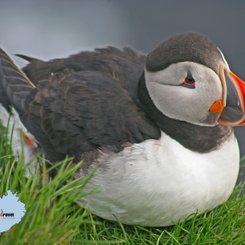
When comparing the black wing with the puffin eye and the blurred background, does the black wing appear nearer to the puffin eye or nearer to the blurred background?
the puffin eye

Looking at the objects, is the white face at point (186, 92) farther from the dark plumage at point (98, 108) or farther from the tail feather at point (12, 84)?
the tail feather at point (12, 84)

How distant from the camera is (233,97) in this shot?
2.87 m

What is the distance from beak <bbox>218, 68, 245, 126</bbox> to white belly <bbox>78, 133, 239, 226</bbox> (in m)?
0.20

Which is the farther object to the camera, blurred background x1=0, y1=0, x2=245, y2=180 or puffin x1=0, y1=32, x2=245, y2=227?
blurred background x1=0, y1=0, x2=245, y2=180

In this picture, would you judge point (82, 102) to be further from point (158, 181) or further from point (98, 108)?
point (158, 181)

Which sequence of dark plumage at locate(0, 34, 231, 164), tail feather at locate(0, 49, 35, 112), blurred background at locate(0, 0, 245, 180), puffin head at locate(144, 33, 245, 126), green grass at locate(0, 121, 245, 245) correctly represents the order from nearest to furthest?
green grass at locate(0, 121, 245, 245)
puffin head at locate(144, 33, 245, 126)
dark plumage at locate(0, 34, 231, 164)
tail feather at locate(0, 49, 35, 112)
blurred background at locate(0, 0, 245, 180)

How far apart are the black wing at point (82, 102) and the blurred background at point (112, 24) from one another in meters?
2.38

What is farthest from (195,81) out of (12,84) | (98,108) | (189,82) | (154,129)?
(12,84)

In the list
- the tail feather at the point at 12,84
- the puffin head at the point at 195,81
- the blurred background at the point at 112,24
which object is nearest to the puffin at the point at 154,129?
the puffin head at the point at 195,81

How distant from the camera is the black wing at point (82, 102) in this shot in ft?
9.75

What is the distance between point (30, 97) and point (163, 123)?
69 cm

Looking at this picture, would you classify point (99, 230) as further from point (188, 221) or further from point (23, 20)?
point (23, 20)

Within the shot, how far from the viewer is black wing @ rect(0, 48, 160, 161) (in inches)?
117

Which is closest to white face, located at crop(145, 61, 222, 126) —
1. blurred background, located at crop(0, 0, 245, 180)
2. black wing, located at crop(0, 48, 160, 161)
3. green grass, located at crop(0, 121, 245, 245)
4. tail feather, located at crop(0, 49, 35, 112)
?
black wing, located at crop(0, 48, 160, 161)
